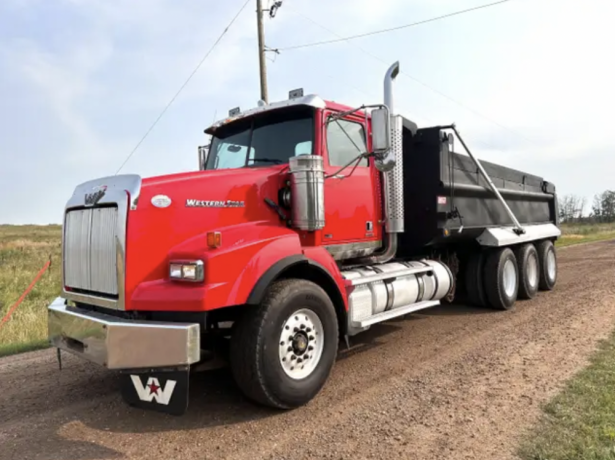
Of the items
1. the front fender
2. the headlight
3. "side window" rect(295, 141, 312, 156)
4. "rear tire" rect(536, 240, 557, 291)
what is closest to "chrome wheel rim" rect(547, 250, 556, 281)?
"rear tire" rect(536, 240, 557, 291)

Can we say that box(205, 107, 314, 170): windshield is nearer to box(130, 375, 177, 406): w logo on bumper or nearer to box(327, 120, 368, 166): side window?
box(327, 120, 368, 166): side window

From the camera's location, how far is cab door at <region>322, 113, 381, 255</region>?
4.93m

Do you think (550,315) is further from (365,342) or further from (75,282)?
(75,282)

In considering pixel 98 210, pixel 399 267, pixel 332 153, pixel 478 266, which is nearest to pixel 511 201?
pixel 478 266

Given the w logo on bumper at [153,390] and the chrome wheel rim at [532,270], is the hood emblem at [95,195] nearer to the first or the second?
the w logo on bumper at [153,390]

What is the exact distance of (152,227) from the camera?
3.69 m

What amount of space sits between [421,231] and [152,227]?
13.3 ft

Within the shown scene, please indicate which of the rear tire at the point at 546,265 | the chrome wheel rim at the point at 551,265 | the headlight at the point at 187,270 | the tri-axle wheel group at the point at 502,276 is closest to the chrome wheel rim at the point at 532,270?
the tri-axle wheel group at the point at 502,276

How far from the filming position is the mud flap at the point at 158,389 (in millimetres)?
3297

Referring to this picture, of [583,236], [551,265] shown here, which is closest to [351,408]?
[551,265]

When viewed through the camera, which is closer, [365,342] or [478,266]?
[365,342]

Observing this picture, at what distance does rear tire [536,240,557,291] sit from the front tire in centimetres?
704

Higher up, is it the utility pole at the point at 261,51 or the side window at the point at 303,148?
the utility pole at the point at 261,51

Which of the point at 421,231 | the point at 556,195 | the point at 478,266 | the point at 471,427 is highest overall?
the point at 556,195
